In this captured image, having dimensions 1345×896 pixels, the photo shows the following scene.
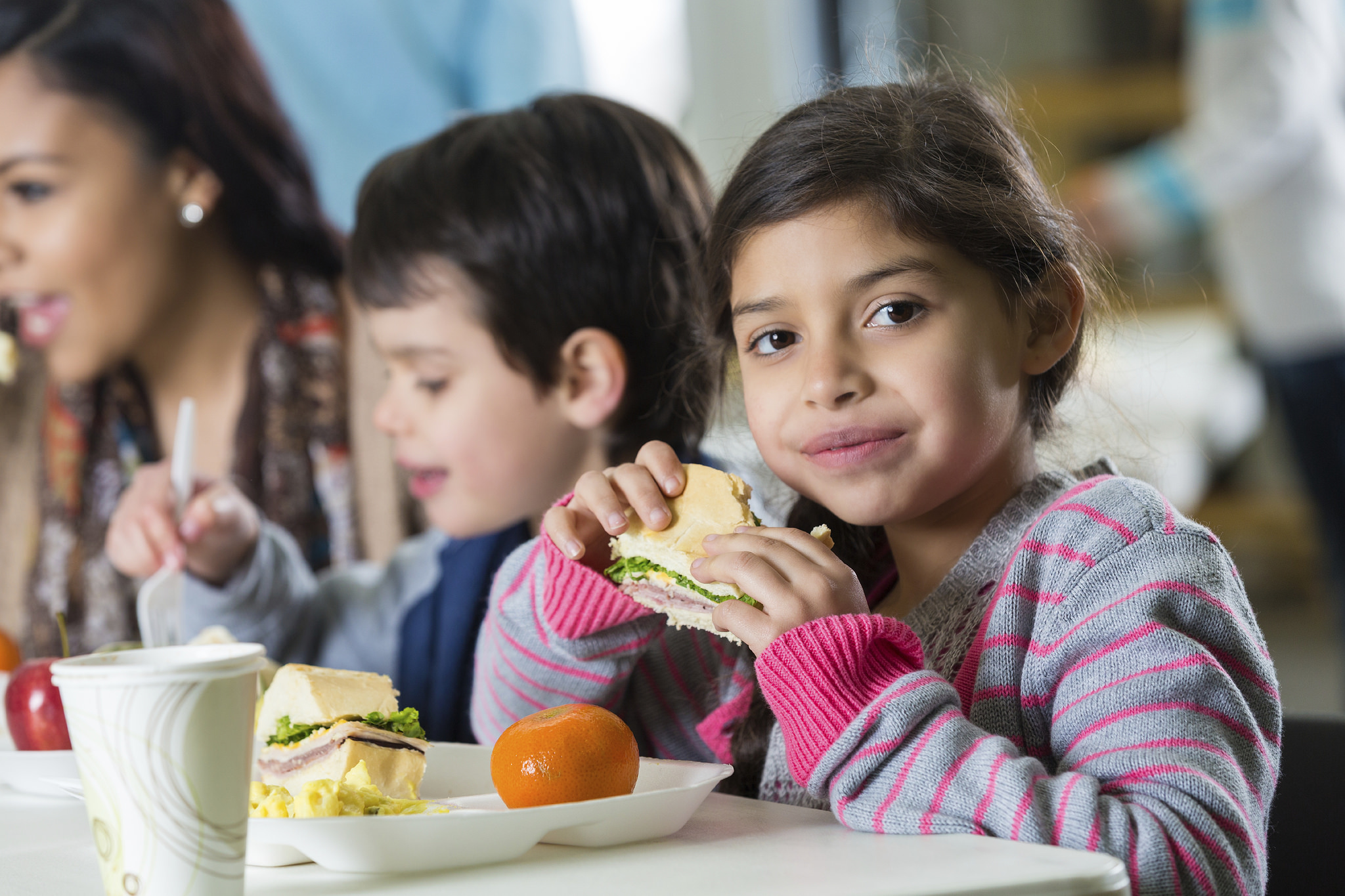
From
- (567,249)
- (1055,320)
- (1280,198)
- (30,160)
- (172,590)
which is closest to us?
(1055,320)

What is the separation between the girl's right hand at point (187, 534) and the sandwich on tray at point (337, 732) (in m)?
0.78

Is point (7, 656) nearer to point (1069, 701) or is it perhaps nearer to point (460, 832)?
point (460, 832)

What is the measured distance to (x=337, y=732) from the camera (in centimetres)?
73

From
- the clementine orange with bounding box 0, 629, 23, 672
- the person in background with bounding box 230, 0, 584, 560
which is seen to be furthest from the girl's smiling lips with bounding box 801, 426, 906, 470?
the person in background with bounding box 230, 0, 584, 560

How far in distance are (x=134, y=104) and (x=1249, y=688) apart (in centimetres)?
163

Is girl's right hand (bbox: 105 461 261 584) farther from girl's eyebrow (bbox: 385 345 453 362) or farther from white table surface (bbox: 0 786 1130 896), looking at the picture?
white table surface (bbox: 0 786 1130 896)

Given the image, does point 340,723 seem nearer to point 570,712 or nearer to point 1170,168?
point 570,712

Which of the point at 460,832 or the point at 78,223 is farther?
the point at 78,223

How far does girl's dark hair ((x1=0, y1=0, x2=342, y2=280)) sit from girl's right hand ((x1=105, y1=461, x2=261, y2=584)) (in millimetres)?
430

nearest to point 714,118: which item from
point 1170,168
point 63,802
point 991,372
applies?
point 1170,168

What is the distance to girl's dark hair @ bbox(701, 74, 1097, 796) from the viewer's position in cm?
87

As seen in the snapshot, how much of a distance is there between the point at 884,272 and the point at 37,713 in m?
0.71

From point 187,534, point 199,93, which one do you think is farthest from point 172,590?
point 199,93

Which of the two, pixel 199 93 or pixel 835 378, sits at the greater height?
pixel 199 93
